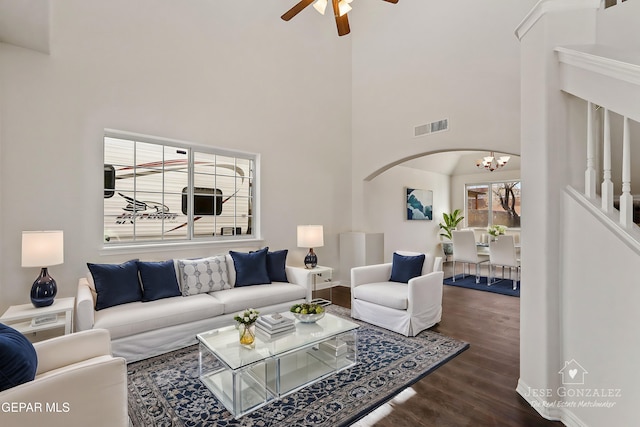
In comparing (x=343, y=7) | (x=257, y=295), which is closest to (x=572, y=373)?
(x=257, y=295)

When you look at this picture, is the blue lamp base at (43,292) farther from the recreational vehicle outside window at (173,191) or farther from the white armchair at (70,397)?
the white armchair at (70,397)

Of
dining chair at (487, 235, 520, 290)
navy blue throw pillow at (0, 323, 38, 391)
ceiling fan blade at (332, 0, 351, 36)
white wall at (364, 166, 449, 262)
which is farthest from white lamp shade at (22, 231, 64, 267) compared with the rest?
dining chair at (487, 235, 520, 290)

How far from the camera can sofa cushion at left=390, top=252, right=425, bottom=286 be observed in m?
3.84

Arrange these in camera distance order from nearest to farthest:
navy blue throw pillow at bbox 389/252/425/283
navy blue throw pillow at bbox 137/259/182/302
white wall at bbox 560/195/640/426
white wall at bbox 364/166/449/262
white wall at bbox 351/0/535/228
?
white wall at bbox 560/195/640/426
navy blue throw pillow at bbox 137/259/182/302
navy blue throw pillow at bbox 389/252/425/283
white wall at bbox 351/0/535/228
white wall at bbox 364/166/449/262

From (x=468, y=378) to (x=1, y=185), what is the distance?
464 centimetres

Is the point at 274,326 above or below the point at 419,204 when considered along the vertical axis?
below

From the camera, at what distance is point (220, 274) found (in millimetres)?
3740

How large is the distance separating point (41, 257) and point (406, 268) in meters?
3.80

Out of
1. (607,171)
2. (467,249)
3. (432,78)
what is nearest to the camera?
(607,171)

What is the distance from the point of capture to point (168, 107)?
3.93m

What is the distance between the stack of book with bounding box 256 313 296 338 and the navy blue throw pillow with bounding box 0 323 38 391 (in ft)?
4.74

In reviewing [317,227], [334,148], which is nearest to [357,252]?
[317,227]

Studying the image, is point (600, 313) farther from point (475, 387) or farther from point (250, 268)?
point (250, 268)

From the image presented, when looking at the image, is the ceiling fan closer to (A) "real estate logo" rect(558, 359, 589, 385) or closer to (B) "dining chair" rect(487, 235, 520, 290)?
(A) "real estate logo" rect(558, 359, 589, 385)
